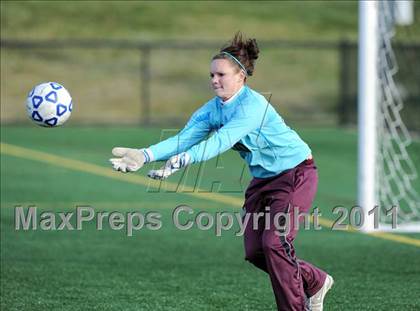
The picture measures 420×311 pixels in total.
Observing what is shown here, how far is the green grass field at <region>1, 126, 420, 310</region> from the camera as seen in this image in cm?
830

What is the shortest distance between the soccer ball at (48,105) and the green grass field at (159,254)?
1.56 metres

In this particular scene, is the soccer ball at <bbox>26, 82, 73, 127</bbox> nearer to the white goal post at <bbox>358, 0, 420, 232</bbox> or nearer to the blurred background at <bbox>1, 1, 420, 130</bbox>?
the white goal post at <bbox>358, 0, 420, 232</bbox>

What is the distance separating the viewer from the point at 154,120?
26.4m

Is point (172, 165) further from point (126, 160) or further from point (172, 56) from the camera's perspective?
point (172, 56)

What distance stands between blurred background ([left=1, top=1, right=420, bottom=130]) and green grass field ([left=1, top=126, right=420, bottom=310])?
877cm

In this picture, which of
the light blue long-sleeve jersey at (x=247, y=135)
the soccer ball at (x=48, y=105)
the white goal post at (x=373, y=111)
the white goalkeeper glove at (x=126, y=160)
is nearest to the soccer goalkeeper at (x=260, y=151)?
the light blue long-sleeve jersey at (x=247, y=135)

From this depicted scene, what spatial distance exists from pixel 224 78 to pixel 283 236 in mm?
1055

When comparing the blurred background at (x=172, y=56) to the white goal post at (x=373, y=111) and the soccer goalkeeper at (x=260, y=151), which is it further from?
the soccer goalkeeper at (x=260, y=151)

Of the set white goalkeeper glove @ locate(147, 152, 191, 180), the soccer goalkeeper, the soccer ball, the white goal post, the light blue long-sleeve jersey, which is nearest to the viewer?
white goalkeeper glove @ locate(147, 152, 191, 180)

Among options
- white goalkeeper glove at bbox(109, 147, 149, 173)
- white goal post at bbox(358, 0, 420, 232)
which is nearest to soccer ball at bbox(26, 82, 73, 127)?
white goalkeeper glove at bbox(109, 147, 149, 173)

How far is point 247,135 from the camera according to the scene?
680 cm

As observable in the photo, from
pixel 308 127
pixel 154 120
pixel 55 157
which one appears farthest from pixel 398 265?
pixel 154 120

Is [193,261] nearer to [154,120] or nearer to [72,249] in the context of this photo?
[72,249]

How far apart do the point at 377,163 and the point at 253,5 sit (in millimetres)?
27510
